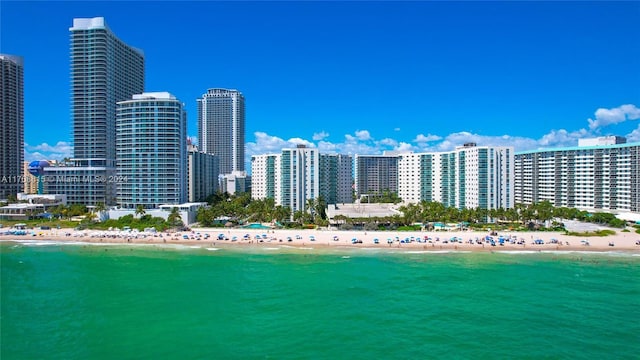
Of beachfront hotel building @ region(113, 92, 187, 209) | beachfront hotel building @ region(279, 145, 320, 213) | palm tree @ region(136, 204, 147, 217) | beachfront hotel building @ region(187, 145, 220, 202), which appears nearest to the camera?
palm tree @ region(136, 204, 147, 217)

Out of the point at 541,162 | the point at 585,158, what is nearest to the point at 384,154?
the point at 541,162

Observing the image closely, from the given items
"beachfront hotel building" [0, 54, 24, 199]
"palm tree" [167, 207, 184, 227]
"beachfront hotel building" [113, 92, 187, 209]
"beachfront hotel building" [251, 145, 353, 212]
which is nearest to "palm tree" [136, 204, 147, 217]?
"beachfront hotel building" [113, 92, 187, 209]

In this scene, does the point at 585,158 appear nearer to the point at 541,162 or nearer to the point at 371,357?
the point at 541,162

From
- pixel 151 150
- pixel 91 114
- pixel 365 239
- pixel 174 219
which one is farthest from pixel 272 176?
pixel 91 114

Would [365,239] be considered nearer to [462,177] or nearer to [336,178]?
[462,177]

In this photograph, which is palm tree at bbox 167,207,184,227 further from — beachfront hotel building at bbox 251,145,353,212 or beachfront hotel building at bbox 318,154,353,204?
beachfront hotel building at bbox 318,154,353,204

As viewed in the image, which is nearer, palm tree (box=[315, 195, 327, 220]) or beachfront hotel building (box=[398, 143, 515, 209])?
beachfront hotel building (box=[398, 143, 515, 209])

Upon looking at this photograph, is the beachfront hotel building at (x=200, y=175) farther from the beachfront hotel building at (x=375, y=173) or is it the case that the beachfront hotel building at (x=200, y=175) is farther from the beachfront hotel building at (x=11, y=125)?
the beachfront hotel building at (x=11, y=125)
